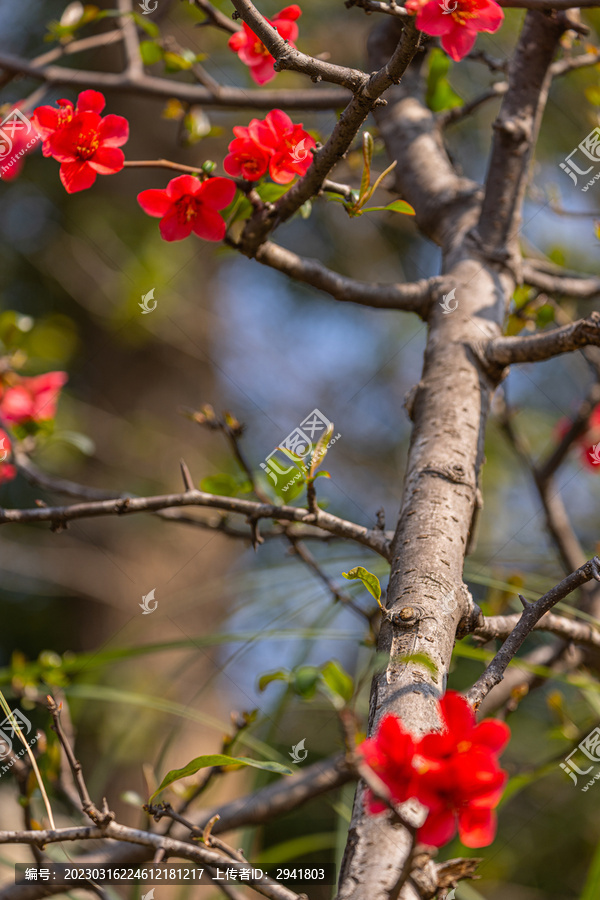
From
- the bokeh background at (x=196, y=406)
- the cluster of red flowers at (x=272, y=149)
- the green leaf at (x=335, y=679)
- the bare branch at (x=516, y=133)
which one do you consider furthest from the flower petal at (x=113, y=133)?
the bokeh background at (x=196, y=406)

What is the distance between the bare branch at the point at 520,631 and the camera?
1.24ft

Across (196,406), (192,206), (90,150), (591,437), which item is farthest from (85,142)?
(196,406)

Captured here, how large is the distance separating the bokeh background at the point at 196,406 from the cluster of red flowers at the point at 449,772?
1.33 m

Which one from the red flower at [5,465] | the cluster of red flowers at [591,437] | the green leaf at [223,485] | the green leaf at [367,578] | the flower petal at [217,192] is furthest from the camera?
the cluster of red flowers at [591,437]

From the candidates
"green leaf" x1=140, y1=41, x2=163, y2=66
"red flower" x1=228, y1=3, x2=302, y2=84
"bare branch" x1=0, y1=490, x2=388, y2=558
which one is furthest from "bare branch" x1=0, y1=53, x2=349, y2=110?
"bare branch" x1=0, y1=490, x2=388, y2=558

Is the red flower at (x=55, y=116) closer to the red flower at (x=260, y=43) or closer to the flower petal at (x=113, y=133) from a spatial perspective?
the flower petal at (x=113, y=133)

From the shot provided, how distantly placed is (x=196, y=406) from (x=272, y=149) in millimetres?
1959

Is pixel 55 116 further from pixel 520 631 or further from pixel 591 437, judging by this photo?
pixel 591 437

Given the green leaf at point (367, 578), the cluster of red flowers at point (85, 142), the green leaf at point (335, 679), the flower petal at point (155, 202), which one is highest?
the cluster of red flowers at point (85, 142)

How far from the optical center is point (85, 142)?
61cm

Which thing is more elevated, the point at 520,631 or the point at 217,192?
the point at 217,192

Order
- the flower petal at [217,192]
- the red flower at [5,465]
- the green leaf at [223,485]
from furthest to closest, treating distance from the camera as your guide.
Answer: the red flower at [5,465]
the green leaf at [223,485]
the flower petal at [217,192]

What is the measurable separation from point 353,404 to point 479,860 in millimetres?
2396

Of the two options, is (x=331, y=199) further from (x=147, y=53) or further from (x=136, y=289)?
(x=136, y=289)
